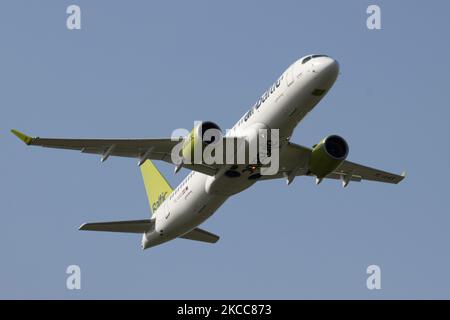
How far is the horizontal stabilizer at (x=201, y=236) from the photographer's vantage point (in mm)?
63844

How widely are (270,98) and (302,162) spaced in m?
7.35

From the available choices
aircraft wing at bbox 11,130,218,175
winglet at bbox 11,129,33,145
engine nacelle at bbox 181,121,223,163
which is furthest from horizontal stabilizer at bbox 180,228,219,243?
winglet at bbox 11,129,33,145

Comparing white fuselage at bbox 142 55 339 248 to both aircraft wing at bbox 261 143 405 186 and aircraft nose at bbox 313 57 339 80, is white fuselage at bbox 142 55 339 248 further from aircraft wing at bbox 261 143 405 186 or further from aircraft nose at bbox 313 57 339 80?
aircraft wing at bbox 261 143 405 186

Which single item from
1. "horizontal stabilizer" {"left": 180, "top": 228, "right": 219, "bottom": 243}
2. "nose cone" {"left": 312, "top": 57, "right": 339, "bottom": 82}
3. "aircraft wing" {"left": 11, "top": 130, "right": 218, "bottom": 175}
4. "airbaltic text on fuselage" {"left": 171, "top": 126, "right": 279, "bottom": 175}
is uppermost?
"nose cone" {"left": 312, "top": 57, "right": 339, "bottom": 82}

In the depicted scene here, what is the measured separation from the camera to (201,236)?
63.9m

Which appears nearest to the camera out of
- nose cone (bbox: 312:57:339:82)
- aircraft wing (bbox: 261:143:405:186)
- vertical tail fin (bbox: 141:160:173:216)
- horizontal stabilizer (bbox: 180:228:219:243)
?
nose cone (bbox: 312:57:339:82)

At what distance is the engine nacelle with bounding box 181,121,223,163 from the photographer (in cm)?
5028

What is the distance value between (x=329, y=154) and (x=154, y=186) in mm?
16269

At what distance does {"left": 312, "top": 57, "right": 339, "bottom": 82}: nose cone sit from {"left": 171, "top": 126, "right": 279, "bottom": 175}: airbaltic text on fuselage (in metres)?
3.93

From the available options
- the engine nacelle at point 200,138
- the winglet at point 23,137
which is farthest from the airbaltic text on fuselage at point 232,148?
the winglet at point 23,137

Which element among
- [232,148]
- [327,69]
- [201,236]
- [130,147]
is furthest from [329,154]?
[201,236]

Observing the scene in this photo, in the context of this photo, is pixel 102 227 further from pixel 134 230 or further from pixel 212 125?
pixel 212 125

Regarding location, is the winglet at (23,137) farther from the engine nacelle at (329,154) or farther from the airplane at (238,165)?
the engine nacelle at (329,154)

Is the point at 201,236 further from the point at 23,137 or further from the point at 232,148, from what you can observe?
the point at 23,137
